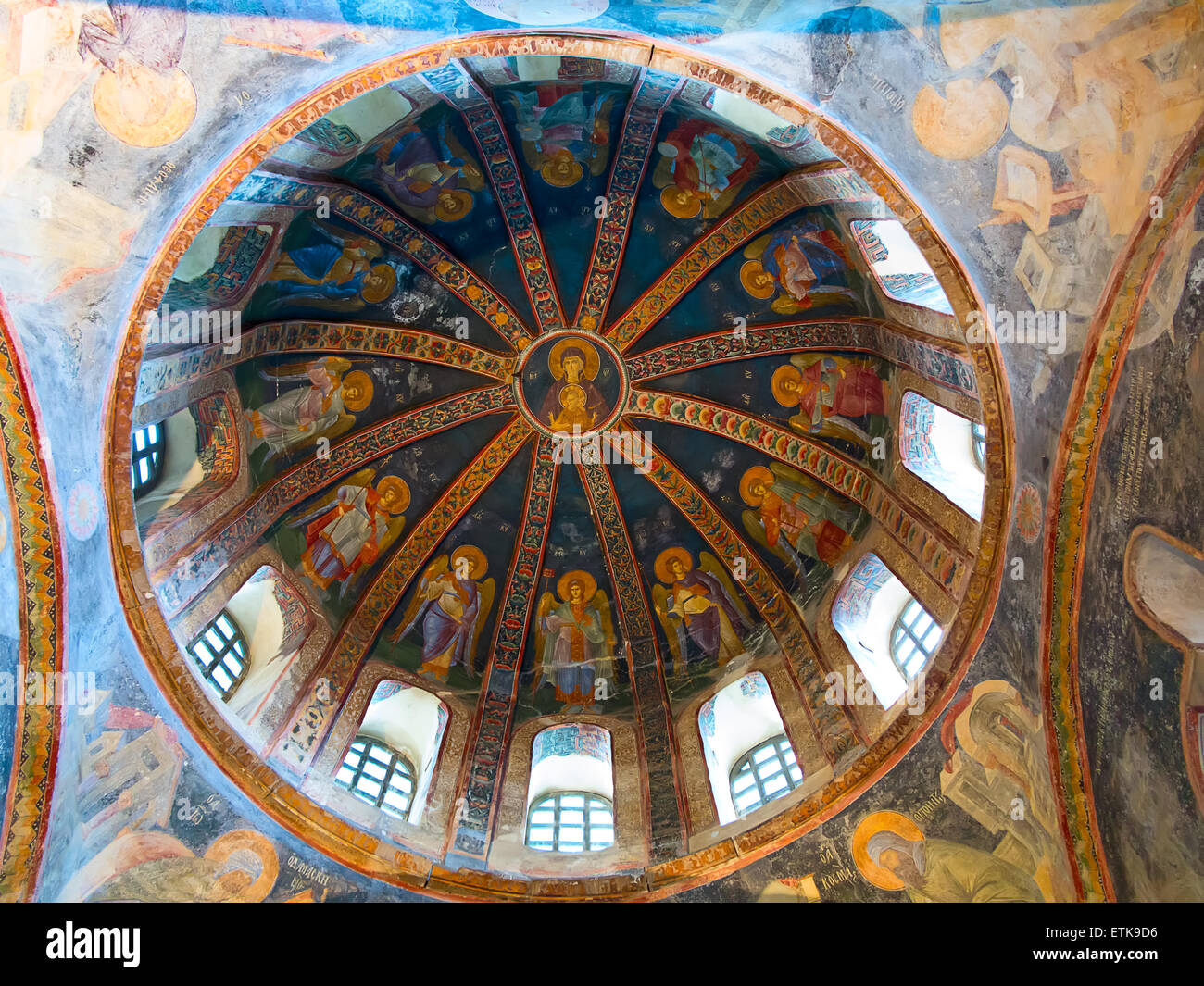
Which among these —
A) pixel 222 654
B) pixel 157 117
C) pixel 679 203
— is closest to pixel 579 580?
pixel 222 654

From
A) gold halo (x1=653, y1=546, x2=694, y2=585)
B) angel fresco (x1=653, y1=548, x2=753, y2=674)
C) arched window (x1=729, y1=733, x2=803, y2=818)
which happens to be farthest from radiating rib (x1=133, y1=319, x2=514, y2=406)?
arched window (x1=729, y1=733, x2=803, y2=818)

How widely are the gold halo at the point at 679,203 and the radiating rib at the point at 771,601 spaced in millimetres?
3295

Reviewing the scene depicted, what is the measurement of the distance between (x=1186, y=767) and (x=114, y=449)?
9.89 m

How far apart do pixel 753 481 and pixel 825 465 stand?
1.20 meters

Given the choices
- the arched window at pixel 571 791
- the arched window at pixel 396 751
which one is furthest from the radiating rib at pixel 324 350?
the arched window at pixel 571 791

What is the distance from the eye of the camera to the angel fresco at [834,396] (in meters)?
14.9

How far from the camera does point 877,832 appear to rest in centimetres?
1204

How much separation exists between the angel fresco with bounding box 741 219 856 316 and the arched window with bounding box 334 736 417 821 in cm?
788

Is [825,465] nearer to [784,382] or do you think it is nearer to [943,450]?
[784,382]

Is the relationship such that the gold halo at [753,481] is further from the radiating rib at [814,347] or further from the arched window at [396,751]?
the arched window at [396,751]

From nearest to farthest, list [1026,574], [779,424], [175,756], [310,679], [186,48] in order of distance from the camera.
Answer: [186,48] < [1026,574] < [175,756] < [310,679] < [779,424]

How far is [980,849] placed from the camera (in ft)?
37.7

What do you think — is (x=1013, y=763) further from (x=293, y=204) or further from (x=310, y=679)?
(x=293, y=204)
